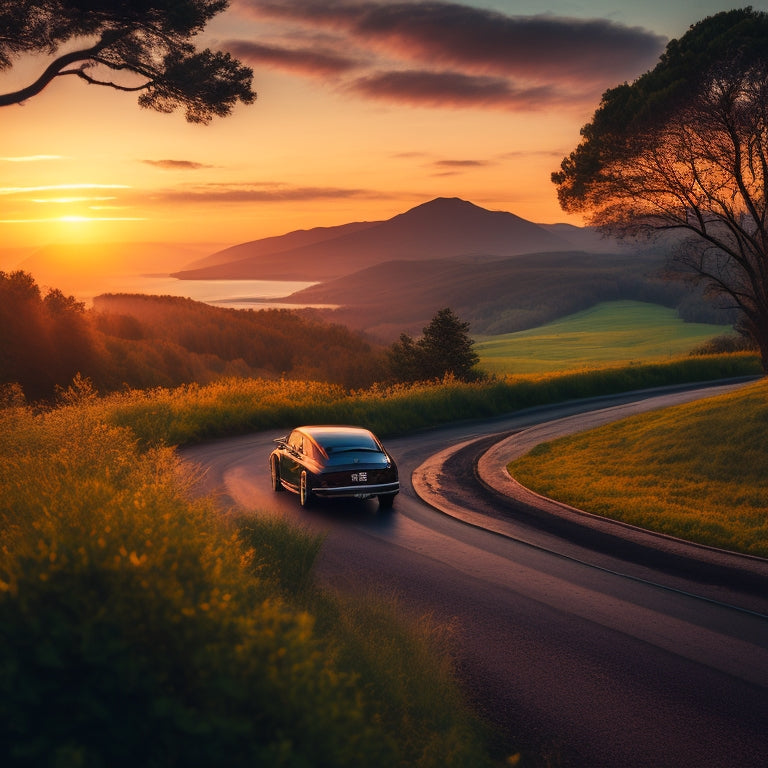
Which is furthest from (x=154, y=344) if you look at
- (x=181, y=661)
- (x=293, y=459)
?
(x=181, y=661)

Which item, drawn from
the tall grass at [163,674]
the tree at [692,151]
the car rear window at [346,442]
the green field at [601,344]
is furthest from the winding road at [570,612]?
the green field at [601,344]

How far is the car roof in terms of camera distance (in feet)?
53.1

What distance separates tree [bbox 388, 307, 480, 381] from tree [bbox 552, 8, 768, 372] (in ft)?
33.2

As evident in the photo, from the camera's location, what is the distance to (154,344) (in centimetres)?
5828

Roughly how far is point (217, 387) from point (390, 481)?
733 inches

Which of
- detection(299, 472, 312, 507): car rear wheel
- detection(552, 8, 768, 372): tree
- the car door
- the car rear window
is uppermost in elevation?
detection(552, 8, 768, 372): tree

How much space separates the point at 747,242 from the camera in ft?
94.9

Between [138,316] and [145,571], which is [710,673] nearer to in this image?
[145,571]

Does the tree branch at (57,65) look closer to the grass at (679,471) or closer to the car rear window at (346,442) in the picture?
the car rear window at (346,442)

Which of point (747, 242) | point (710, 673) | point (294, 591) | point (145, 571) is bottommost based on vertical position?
point (710, 673)

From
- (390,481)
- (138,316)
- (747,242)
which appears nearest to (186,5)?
(390,481)

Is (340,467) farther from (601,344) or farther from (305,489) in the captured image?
(601,344)

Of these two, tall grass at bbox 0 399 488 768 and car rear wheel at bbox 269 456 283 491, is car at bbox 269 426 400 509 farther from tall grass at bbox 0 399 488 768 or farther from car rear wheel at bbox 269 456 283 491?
tall grass at bbox 0 399 488 768

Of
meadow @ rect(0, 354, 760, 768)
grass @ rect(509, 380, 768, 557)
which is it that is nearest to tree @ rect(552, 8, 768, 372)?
grass @ rect(509, 380, 768, 557)
